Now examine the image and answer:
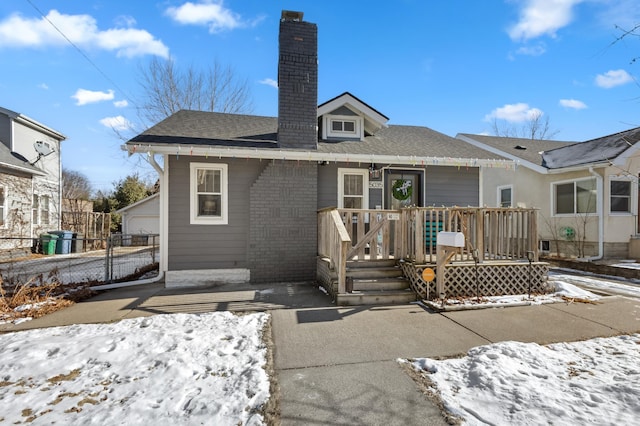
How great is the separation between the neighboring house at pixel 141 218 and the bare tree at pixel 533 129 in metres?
29.1

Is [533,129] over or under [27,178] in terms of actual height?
over

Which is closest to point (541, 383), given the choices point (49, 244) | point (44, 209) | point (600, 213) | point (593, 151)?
point (600, 213)

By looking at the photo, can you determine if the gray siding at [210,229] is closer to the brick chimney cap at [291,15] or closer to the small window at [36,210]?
the brick chimney cap at [291,15]

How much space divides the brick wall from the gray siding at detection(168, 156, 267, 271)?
0.94ft

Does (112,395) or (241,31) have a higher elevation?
(241,31)

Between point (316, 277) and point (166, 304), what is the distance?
128 inches

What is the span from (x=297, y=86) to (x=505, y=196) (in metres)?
10.7

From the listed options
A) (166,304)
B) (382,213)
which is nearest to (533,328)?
(382,213)

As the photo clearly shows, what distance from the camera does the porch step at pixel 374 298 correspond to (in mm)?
5648

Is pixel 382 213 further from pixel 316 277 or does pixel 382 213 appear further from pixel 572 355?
pixel 572 355

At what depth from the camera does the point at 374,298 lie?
574 cm

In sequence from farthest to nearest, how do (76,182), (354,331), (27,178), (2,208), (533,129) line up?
1. (76,182)
2. (533,129)
3. (27,178)
4. (2,208)
5. (354,331)

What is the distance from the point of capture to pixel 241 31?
36.3ft

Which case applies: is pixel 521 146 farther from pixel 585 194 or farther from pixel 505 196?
pixel 585 194
